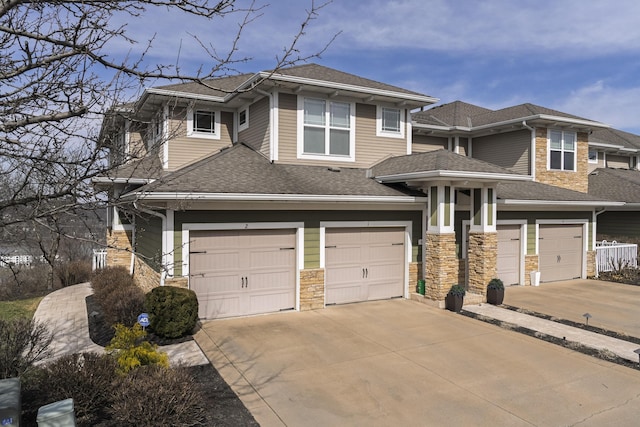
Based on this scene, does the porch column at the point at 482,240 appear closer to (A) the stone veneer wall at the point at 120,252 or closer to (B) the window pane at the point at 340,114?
(B) the window pane at the point at 340,114

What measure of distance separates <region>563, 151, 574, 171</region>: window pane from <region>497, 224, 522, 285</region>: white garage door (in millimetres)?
4959

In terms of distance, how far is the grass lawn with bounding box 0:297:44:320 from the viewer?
1237cm

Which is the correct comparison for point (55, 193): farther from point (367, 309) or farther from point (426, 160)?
point (426, 160)

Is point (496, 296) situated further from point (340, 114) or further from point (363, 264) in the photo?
point (340, 114)

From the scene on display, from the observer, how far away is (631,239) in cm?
1850

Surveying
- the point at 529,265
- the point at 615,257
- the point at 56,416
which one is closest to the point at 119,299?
the point at 56,416

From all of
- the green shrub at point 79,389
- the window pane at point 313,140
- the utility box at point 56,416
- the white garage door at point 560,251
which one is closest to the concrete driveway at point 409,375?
the green shrub at point 79,389

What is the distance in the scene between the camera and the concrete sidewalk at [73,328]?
7957 mm

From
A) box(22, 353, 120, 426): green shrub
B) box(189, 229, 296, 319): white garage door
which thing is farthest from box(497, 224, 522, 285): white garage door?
box(22, 353, 120, 426): green shrub

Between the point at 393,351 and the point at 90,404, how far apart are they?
523cm

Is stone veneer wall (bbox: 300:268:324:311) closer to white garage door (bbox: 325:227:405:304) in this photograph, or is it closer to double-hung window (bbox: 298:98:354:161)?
white garage door (bbox: 325:227:405:304)

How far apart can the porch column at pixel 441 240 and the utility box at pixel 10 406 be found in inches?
382

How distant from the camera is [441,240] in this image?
11.7 metres

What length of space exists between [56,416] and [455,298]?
373 inches
